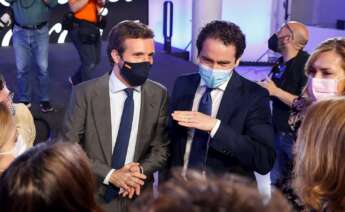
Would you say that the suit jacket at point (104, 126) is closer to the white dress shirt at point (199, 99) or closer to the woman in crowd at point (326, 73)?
the white dress shirt at point (199, 99)

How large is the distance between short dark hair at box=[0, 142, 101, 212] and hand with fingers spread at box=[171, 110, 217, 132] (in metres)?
0.73

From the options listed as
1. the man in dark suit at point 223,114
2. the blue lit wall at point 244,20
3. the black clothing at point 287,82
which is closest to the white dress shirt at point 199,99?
the man in dark suit at point 223,114

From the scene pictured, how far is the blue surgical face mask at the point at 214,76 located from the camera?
213cm

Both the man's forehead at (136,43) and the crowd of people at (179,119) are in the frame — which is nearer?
the crowd of people at (179,119)

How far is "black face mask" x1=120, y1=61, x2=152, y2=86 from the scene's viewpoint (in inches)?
86.1

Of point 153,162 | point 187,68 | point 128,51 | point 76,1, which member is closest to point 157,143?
point 153,162

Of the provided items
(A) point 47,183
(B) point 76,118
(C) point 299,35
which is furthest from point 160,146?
(C) point 299,35

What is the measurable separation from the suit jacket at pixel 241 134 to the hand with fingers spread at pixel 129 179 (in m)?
0.19

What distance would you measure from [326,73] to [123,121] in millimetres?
1029

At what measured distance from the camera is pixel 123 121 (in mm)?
2154

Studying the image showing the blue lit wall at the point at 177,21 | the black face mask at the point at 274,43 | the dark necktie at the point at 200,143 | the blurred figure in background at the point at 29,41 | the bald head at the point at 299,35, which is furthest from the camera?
the blue lit wall at the point at 177,21

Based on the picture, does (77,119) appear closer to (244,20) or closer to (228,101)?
(228,101)

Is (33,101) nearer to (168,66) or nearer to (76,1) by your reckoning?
(76,1)

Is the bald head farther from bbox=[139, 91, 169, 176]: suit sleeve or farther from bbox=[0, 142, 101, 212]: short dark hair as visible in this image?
bbox=[0, 142, 101, 212]: short dark hair
